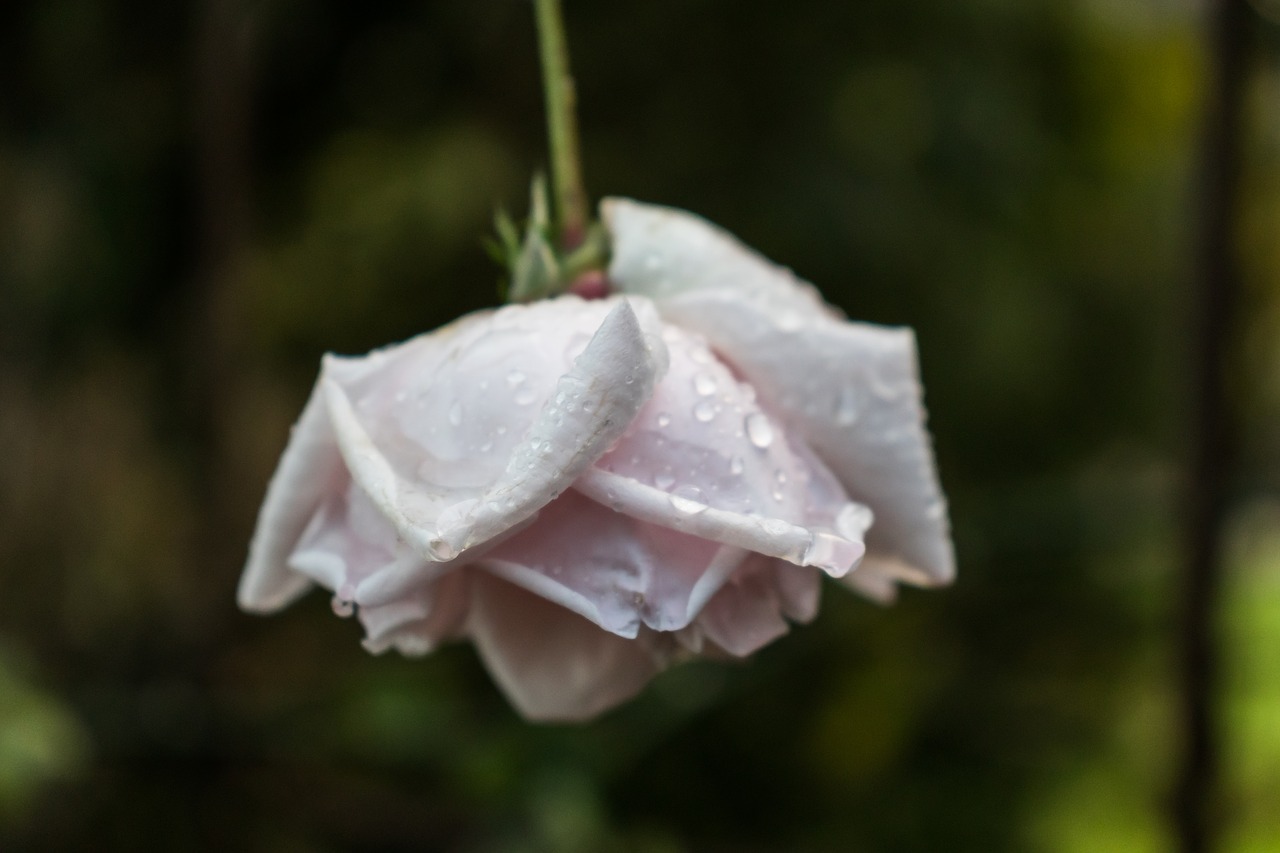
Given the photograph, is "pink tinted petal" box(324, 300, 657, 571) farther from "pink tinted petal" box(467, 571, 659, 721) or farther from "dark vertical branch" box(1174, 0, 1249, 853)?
"dark vertical branch" box(1174, 0, 1249, 853)

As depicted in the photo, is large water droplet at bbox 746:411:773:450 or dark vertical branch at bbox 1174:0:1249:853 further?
dark vertical branch at bbox 1174:0:1249:853

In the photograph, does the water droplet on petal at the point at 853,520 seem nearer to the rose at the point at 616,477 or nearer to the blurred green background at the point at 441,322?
the rose at the point at 616,477

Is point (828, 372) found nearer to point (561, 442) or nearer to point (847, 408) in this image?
point (847, 408)

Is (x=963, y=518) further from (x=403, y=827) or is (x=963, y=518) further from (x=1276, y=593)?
(x=403, y=827)

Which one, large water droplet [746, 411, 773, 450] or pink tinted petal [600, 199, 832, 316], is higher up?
pink tinted petal [600, 199, 832, 316]

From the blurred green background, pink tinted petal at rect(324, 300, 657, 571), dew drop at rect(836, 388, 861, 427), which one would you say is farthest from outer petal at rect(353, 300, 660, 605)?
the blurred green background

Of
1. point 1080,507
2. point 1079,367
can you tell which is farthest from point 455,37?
point 1079,367

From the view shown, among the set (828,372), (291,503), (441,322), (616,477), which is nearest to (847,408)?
(828,372)

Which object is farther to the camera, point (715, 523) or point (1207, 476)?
point (1207, 476)
